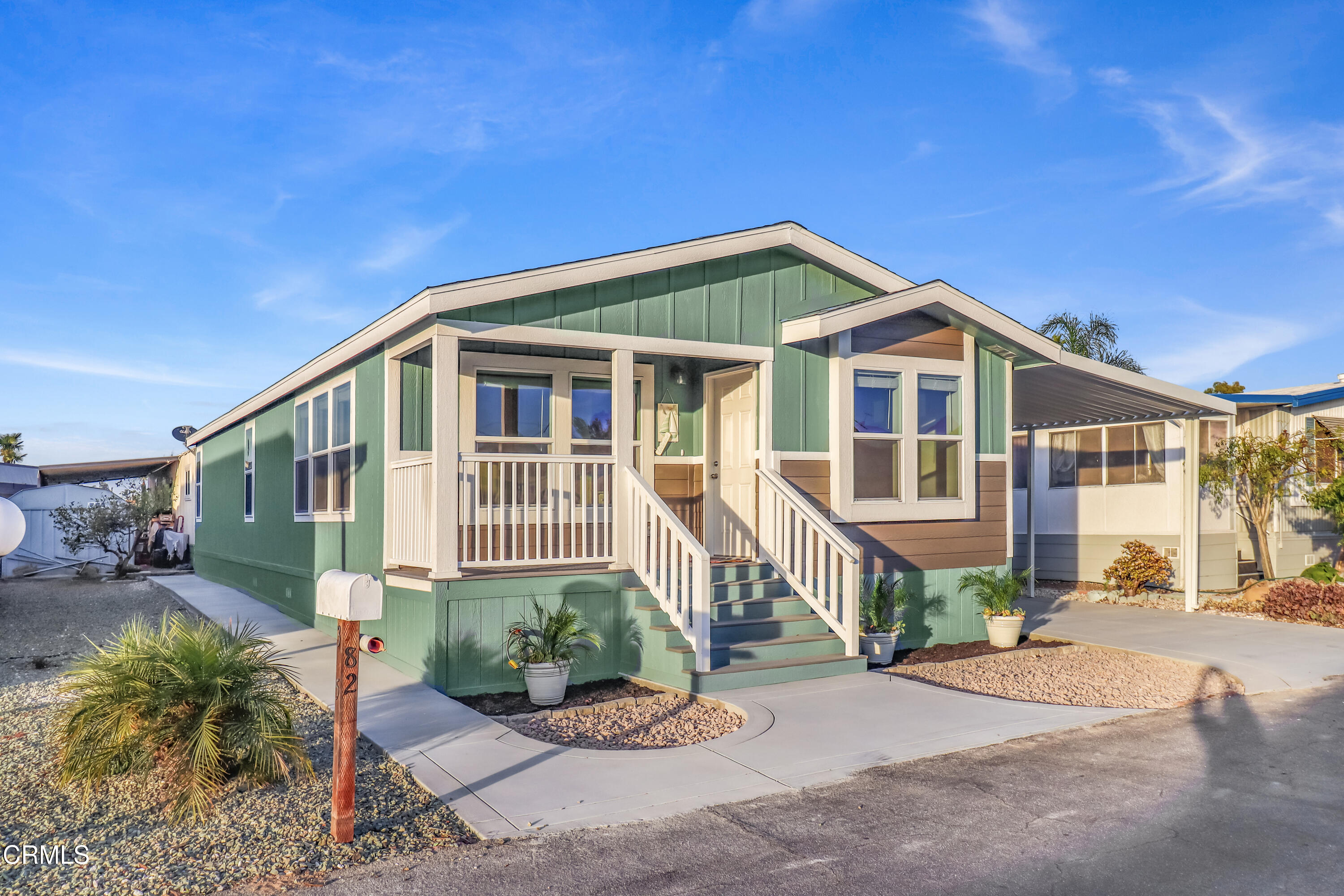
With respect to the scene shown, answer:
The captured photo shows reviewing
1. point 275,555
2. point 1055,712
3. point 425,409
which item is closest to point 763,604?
point 1055,712

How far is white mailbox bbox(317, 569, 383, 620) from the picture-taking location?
12.0 feet

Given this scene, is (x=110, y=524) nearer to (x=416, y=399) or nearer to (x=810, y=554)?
(x=416, y=399)

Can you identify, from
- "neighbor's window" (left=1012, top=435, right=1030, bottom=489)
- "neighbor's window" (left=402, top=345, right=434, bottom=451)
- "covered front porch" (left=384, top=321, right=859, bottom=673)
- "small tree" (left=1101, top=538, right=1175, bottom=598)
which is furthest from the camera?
"neighbor's window" (left=1012, top=435, right=1030, bottom=489)

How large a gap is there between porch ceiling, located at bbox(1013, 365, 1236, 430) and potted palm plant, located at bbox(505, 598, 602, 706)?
19.1ft

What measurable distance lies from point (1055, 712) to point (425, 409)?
19.0ft

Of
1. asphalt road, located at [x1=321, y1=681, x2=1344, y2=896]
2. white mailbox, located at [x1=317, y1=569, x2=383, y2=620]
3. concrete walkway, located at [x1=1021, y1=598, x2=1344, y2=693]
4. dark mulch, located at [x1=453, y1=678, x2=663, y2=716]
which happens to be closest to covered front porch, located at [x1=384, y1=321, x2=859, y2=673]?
dark mulch, located at [x1=453, y1=678, x2=663, y2=716]

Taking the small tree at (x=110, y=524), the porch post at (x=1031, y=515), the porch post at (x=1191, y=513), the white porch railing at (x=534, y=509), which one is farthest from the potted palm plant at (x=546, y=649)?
the small tree at (x=110, y=524)

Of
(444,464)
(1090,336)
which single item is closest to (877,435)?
(444,464)

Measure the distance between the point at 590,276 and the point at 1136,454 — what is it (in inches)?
407

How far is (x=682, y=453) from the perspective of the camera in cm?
914

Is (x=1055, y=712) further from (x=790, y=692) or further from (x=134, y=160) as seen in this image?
(x=134, y=160)

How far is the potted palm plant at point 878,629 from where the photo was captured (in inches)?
306

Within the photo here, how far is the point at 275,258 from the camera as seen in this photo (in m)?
15.7

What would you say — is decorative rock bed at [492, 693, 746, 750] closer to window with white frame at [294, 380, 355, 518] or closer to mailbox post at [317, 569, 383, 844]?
mailbox post at [317, 569, 383, 844]
